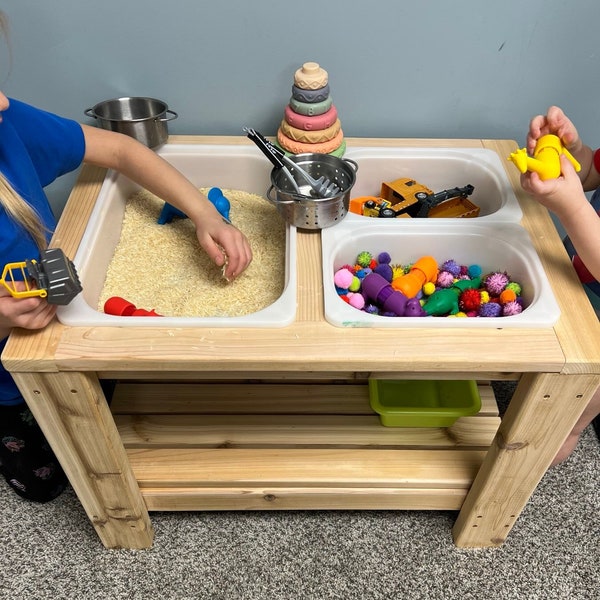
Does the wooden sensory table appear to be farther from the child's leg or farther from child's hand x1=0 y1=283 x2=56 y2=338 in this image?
the child's leg

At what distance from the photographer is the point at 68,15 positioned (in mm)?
966

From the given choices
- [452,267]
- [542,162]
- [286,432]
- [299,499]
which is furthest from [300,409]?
[542,162]

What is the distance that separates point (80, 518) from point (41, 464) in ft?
0.43

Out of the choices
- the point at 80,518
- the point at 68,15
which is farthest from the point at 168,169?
the point at 80,518

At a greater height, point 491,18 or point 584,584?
point 491,18

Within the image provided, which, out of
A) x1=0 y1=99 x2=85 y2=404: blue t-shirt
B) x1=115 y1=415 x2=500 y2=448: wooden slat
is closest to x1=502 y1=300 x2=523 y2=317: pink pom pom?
x1=115 y1=415 x2=500 y2=448: wooden slat

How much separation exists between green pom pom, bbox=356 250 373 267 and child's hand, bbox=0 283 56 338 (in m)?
0.47

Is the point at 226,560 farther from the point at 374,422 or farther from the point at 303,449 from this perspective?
the point at 374,422

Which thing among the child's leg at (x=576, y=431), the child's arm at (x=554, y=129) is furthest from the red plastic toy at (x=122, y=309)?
the child's leg at (x=576, y=431)

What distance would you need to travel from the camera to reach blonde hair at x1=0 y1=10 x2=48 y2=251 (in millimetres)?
746

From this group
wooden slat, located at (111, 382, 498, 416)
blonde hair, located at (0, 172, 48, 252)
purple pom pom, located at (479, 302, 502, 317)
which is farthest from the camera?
wooden slat, located at (111, 382, 498, 416)

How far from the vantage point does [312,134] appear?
0.94 m

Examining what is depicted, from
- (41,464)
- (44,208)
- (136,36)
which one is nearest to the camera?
(44,208)

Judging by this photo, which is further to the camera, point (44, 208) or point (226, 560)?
point (226, 560)
